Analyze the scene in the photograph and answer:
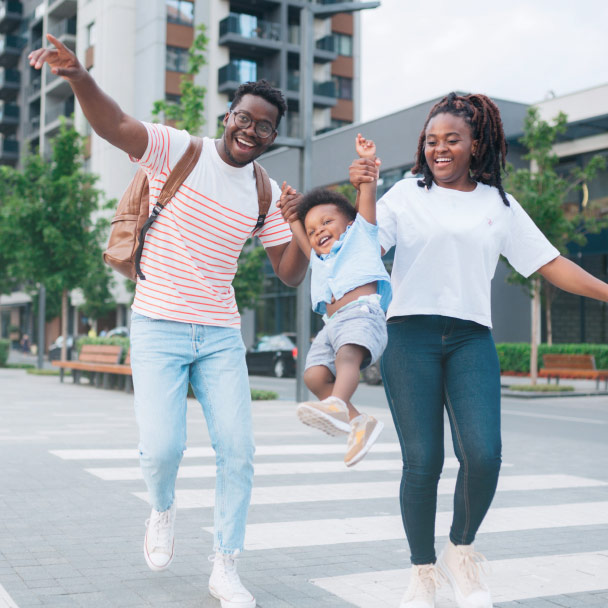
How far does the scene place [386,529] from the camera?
5316 millimetres

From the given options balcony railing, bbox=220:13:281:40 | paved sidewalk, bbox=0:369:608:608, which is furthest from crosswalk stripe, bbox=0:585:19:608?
balcony railing, bbox=220:13:281:40

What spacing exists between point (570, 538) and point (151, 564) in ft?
8.52

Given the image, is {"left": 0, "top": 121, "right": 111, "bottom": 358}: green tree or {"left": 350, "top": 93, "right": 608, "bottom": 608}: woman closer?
{"left": 350, "top": 93, "right": 608, "bottom": 608}: woman

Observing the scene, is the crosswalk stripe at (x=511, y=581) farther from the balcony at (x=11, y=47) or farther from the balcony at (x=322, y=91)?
the balcony at (x=11, y=47)

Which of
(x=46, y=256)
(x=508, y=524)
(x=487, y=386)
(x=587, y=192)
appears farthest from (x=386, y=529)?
(x=587, y=192)

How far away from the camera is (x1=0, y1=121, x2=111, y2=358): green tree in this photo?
2339cm

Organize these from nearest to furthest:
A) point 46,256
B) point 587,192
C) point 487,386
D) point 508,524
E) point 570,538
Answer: point 487,386 → point 570,538 → point 508,524 → point 46,256 → point 587,192

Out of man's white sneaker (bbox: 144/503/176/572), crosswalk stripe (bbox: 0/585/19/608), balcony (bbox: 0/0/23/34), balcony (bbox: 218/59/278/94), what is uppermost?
balcony (bbox: 0/0/23/34)

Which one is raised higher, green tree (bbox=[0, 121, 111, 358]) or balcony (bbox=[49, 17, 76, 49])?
balcony (bbox=[49, 17, 76, 49])

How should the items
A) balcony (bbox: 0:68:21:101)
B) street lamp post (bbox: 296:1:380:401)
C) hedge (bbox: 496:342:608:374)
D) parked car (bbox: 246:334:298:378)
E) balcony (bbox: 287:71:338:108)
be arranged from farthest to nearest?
balcony (bbox: 0:68:21:101), balcony (bbox: 287:71:338:108), parked car (bbox: 246:334:298:378), hedge (bbox: 496:342:608:374), street lamp post (bbox: 296:1:380:401)

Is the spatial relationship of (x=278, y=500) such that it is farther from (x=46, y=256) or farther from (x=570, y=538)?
(x=46, y=256)

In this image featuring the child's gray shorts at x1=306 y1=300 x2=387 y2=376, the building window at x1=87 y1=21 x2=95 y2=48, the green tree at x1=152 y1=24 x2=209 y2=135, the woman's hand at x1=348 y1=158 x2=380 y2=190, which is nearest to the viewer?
the child's gray shorts at x1=306 y1=300 x2=387 y2=376

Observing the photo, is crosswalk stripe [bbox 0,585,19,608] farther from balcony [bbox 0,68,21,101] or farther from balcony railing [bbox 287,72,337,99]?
balcony [bbox 0,68,21,101]

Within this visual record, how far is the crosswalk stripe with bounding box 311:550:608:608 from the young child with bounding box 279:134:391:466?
1066 mm
